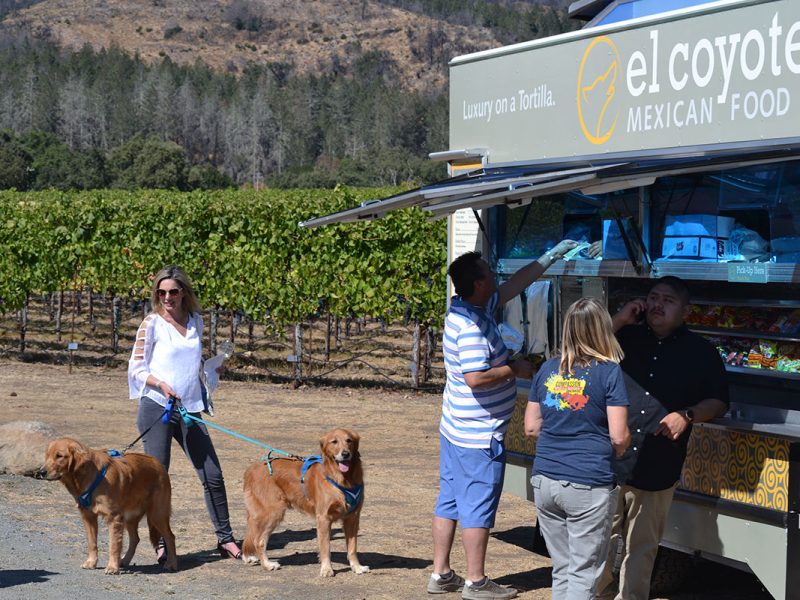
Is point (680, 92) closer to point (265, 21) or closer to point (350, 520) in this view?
point (350, 520)

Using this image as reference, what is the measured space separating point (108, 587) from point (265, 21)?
170 meters

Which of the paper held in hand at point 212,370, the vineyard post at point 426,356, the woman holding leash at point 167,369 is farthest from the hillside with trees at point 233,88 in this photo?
the woman holding leash at point 167,369

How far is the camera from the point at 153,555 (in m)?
7.09

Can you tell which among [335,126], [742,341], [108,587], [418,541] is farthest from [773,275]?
[335,126]

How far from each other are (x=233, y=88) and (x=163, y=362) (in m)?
134

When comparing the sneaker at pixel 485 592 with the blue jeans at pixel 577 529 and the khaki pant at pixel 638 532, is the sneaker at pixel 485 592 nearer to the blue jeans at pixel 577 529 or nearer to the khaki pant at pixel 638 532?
the khaki pant at pixel 638 532

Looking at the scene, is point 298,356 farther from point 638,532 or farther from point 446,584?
point 638,532

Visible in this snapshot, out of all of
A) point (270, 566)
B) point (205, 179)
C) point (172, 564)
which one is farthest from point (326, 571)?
point (205, 179)

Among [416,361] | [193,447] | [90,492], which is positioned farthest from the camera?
[416,361]

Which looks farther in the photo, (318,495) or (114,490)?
(318,495)

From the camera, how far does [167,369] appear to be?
266 inches

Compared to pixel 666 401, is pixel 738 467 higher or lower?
lower

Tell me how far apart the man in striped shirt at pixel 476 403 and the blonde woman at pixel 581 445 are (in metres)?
0.71

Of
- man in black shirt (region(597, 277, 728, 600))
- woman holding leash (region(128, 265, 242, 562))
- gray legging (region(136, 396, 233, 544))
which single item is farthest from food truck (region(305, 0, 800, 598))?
gray legging (region(136, 396, 233, 544))
